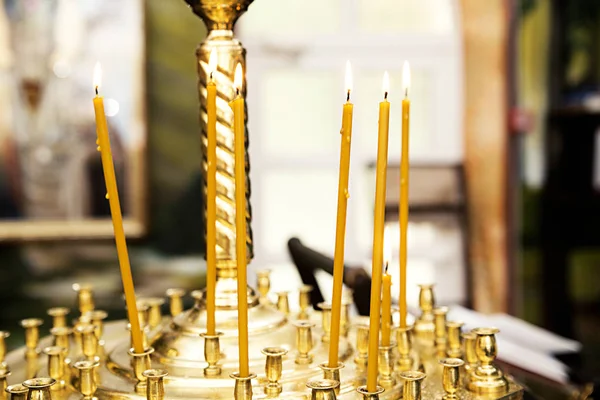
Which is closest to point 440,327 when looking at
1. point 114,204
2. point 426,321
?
point 426,321

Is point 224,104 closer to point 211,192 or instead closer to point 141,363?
point 211,192

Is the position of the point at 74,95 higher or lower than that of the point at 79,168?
higher

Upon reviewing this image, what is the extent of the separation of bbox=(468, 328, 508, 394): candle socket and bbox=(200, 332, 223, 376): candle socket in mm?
200

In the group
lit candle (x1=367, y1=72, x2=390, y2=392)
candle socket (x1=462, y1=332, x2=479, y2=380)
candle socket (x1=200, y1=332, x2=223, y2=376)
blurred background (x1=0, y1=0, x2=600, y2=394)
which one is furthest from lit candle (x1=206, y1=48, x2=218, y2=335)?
blurred background (x1=0, y1=0, x2=600, y2=394)

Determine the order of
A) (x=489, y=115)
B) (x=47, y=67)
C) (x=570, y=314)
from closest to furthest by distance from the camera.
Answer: (x=47, y=67) → (x=489, y=115) → (x=570, y=314)

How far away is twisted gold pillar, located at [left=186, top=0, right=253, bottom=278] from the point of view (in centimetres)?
63

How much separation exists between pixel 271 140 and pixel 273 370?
2.58 m

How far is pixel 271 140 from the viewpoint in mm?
3082

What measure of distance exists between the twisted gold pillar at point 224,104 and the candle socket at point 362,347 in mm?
115

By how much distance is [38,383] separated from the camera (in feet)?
1.65

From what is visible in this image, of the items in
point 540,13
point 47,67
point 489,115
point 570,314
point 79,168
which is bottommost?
point 570,314

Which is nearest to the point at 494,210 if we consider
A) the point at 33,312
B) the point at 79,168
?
the point at 79,168

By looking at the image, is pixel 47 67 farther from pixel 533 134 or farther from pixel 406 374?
pixel 406 374

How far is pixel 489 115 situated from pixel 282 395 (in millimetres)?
2728
